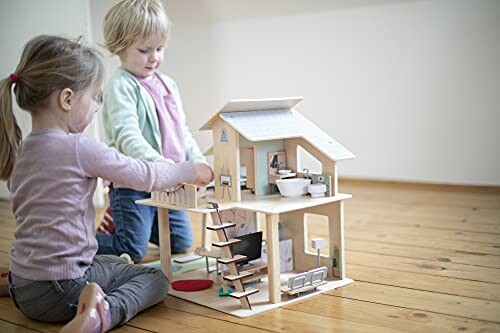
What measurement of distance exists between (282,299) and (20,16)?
150 cm

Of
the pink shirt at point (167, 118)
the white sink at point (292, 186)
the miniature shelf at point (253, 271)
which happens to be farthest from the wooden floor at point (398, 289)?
the pink shirt at point (167, 118)

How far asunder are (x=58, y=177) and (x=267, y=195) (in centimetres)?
49

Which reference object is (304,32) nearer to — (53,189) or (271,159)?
(271,159)

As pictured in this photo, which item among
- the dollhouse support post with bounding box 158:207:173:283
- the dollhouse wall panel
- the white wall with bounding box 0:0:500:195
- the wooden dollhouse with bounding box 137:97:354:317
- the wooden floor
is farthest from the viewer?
the white wall with bounding box 0:0:500:195

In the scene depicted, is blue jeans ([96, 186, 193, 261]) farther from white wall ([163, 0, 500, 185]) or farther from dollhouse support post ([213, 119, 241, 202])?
white wall ([163, 0, 500, 185])

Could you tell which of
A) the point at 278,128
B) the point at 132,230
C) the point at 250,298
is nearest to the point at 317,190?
the point at 278,128

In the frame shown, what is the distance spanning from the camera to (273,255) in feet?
4.46

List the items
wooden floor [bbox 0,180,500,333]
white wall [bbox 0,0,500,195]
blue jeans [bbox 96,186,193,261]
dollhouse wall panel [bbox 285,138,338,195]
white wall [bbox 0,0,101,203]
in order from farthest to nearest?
white wall [bbox 0,0,500,195]
white wall [bbox 0,0,101,203]
blue jeans [bbox 96,186,193,261]
dollhouse wall panel [bbox 285,138,338,195]
wooden floor [bbox 0,180,500,333]

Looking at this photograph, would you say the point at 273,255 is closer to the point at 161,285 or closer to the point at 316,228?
the point at 161,285

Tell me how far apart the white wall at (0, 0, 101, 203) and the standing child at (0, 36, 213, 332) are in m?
0.89

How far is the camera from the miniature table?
136cm

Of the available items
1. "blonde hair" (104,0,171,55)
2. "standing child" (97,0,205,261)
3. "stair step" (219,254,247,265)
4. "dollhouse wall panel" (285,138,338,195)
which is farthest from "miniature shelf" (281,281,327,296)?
"blonde hair" (104,0,171,55)

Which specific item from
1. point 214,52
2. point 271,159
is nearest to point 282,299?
point 271,159

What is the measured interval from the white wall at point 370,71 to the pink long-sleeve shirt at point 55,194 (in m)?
1.63
